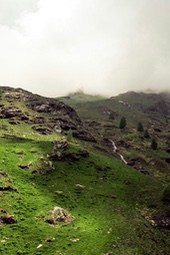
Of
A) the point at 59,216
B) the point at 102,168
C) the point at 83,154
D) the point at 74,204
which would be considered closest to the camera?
the point at 59,216

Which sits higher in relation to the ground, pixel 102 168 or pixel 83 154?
pixel 83 154

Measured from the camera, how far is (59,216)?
104062mm

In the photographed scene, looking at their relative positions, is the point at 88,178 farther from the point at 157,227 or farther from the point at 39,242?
the point at 39,242

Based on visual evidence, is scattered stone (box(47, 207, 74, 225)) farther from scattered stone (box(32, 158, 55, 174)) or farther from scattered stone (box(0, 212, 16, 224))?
scattered stone (box(32, 158, 55, 174))

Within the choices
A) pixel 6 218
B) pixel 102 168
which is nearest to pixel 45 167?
pixel 102 168

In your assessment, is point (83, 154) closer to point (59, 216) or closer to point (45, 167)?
point (45, 167)

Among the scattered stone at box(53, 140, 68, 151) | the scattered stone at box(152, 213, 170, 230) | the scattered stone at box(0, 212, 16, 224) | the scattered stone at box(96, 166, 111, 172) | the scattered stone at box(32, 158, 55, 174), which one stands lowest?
the scattered stone at box(152, 213, 170, 230)

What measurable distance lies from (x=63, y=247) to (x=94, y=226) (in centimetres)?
1554

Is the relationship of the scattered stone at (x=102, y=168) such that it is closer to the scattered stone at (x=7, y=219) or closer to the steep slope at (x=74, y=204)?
the steep slope at (x=74, y=204)

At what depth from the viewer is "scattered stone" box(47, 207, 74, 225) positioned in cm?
10211

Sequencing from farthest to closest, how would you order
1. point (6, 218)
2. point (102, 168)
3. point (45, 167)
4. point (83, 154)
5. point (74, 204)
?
1. point (83, 154)
2. point (102, 168)
3. point (45, 167)
4. point (74, 204)
5. point (6, 218)

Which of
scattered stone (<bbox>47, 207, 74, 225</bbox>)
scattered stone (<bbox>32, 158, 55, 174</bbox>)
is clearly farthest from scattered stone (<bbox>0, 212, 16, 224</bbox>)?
scattered stone (<bbox>32, 158, 55, 174</bbox>)

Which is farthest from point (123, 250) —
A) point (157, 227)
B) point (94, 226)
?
point (157, 227)

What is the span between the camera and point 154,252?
92.2 m
